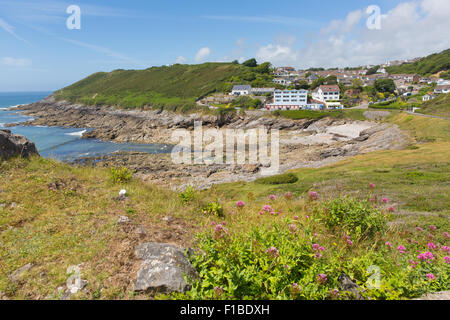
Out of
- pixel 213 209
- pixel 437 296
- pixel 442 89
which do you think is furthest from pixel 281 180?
pixel 442 89

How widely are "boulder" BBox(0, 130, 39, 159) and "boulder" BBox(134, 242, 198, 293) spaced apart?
25.9 feet

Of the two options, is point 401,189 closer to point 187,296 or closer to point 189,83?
point 187,296

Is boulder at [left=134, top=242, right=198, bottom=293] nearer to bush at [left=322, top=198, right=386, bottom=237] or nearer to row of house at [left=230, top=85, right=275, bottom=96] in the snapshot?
Answer: bush at [left=322, top=198, right=386, bottom=237]

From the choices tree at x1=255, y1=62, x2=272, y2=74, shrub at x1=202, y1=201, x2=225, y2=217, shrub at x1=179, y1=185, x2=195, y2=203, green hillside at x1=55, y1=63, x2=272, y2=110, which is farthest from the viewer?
tree at x1=255, y1=62, x2=272, y2=74

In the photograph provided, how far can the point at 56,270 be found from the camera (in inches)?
144

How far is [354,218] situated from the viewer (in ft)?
17.8

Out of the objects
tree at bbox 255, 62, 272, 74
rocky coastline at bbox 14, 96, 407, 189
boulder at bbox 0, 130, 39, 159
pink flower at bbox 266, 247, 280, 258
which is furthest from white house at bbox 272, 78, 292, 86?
pink flower at bbox 266, 247, 280, 258

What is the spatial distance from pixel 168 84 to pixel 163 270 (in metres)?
132

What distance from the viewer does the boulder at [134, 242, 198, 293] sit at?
3145 mm

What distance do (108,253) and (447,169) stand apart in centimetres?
2337

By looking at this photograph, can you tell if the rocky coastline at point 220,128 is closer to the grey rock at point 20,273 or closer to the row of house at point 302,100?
the grey rock at point 20,273

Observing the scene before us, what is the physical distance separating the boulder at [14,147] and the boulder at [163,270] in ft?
25.9

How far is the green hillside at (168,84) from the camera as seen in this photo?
98.0 m
